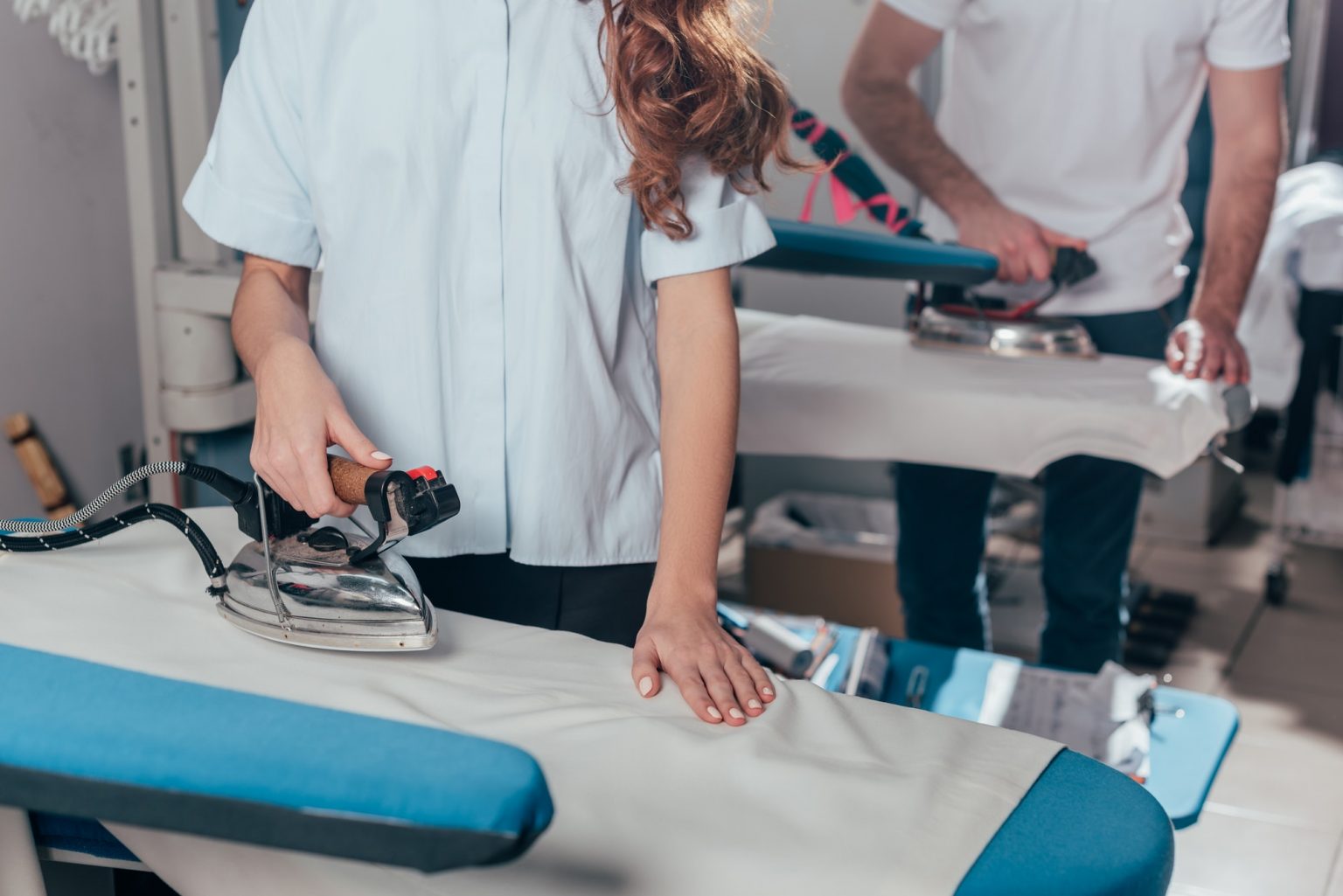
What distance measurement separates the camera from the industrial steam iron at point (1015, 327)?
6.18 ft

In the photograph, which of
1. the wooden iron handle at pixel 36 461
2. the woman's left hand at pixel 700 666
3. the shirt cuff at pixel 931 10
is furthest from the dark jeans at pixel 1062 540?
the wooden iron handle at pixel 36 461

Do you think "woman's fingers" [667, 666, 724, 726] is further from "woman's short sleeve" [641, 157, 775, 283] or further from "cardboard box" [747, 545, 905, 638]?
"cardboard box" [747, 545, 905, 638]

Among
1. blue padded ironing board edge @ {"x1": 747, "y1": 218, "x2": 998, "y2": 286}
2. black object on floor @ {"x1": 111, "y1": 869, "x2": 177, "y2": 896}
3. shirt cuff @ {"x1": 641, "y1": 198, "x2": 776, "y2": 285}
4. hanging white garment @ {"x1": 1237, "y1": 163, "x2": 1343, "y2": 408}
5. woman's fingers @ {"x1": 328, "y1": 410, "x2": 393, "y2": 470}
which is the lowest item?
black object on floor @ {"x1": 111, "y1": 869, "x2": 177, "y2": 896}

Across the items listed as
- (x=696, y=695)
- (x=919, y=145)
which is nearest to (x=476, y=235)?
(x=696, y=695)

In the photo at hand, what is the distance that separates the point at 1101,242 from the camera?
6.88 ft

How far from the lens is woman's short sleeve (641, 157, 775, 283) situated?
3.55 ft

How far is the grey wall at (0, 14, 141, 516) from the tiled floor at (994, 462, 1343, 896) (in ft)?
6.15

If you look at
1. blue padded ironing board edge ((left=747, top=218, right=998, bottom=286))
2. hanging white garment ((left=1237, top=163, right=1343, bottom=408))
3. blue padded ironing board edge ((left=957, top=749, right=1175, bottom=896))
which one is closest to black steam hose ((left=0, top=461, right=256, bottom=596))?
blue padded ironing board edge ((left=957, top=749, right=1175, bottom=896))

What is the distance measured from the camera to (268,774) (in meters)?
0.58

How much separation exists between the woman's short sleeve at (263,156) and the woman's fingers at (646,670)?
45 cm

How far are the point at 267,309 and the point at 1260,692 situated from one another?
2.24 m

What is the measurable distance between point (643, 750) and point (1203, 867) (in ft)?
5.14

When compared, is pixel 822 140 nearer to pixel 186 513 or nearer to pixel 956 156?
pixel 956 156

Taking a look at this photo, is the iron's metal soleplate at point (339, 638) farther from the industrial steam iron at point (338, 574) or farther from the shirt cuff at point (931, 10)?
the shirt cuff at point (931, 10)
